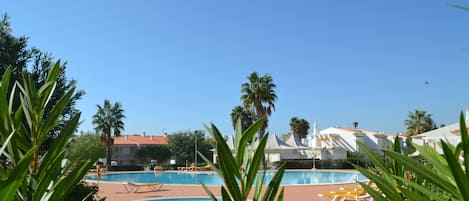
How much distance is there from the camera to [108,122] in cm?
4841

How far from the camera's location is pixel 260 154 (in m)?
1.01

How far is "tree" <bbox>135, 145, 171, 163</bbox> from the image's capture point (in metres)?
64.6

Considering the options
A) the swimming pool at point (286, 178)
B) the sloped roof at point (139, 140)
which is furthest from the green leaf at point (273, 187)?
the sloped roof at point (139, 140)

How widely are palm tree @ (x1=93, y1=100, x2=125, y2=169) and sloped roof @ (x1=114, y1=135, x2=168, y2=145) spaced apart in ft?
65.5

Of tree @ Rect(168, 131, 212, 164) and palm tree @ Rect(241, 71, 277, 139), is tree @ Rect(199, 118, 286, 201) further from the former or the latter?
tree @ Rect(168, 131, 212, 164)

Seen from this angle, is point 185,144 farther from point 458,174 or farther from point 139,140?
point 458,174

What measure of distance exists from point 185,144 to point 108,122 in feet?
52.8

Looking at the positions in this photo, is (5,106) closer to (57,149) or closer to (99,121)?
(57,149)

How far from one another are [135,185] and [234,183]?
22.5 meters

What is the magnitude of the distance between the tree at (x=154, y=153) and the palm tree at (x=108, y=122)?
54.1 ft

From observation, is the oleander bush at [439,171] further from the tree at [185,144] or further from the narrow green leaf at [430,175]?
the tree at [185,144]

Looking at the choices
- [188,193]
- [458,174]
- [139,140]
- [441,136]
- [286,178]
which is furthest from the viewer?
[139,140]

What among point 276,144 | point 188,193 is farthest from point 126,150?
point 188,193

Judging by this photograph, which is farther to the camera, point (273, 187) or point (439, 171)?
point (273, 187)
